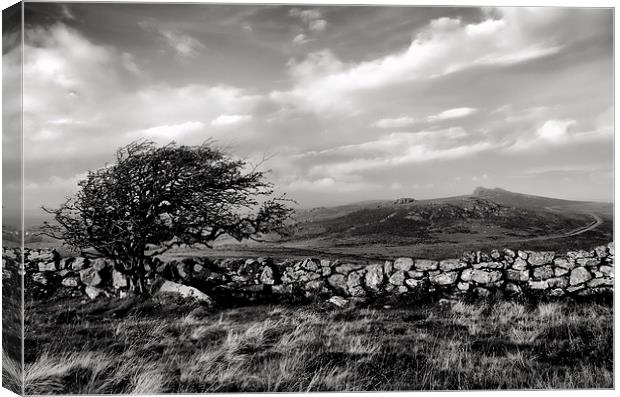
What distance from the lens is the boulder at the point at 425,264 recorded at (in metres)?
9.29

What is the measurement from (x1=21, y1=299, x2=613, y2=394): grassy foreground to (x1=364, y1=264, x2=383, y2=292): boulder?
0.49m

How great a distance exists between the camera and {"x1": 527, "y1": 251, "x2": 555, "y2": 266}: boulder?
951 centimetres

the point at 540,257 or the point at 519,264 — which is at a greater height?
the point at 540,257

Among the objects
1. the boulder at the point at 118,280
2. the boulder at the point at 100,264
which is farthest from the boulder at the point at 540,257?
the boulder at the point at 100,264

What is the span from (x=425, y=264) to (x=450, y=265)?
0.50 meters

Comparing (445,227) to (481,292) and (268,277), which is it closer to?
(481,292)

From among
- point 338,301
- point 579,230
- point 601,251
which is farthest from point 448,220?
point 601,251

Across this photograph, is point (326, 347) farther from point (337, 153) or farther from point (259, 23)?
point (259, 23)

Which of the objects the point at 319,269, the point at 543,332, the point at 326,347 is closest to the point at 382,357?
the point at 326,347

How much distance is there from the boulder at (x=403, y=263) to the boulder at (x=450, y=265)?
1.94 feet

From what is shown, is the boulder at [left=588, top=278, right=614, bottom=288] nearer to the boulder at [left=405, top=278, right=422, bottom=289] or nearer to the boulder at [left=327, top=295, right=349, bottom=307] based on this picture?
the boulder at [left=405, top=278, right=422, bottom=289]

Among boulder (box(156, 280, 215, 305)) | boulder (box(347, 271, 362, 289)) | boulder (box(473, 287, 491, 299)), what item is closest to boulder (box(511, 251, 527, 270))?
boulder (box(473, 287, 491, 299))

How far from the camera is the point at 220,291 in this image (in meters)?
9.40

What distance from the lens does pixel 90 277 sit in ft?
30.7
